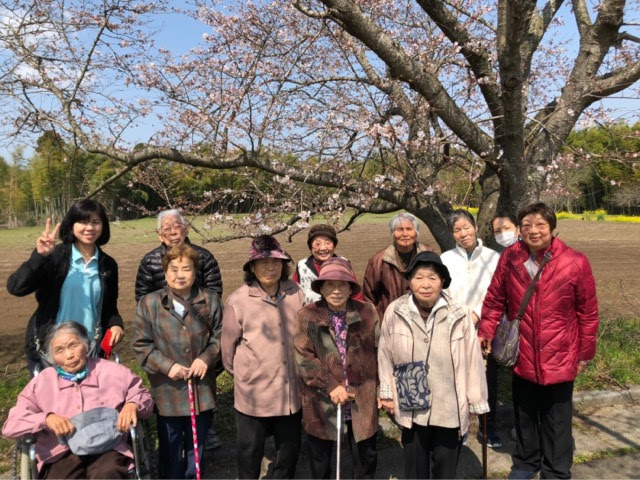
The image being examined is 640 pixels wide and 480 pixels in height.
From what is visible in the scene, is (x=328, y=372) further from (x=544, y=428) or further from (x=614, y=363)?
(x=614, y=363)

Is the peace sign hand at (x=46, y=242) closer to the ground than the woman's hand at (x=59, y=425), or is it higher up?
higher up

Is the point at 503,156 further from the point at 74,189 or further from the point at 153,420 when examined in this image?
the point at 74,189

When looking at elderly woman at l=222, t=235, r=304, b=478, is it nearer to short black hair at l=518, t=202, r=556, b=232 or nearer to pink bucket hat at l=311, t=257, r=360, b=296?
pink bucket hat at l=311, t=257, r=360, b=296

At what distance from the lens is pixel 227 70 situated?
522 cm

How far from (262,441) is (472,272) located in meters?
2.01

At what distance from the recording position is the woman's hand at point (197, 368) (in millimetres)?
2850

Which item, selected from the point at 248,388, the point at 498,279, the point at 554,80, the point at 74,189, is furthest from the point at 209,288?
the point at 554,80

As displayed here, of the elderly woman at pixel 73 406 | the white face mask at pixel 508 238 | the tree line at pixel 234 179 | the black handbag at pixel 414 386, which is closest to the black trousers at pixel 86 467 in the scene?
the elderly woman at pixel 73 406

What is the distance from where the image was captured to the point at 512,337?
3.05 m

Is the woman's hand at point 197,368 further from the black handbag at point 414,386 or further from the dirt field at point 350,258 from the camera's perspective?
the dirt field at point 350,258

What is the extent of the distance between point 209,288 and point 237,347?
1.94ft

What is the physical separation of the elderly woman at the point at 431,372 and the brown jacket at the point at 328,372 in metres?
0.12

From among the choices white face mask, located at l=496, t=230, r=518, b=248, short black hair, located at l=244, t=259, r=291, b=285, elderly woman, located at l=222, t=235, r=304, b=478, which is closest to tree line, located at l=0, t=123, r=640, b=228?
white face mask, located at l=496, t=230, r=518, b=248

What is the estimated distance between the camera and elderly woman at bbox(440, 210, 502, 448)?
12.0 ft
